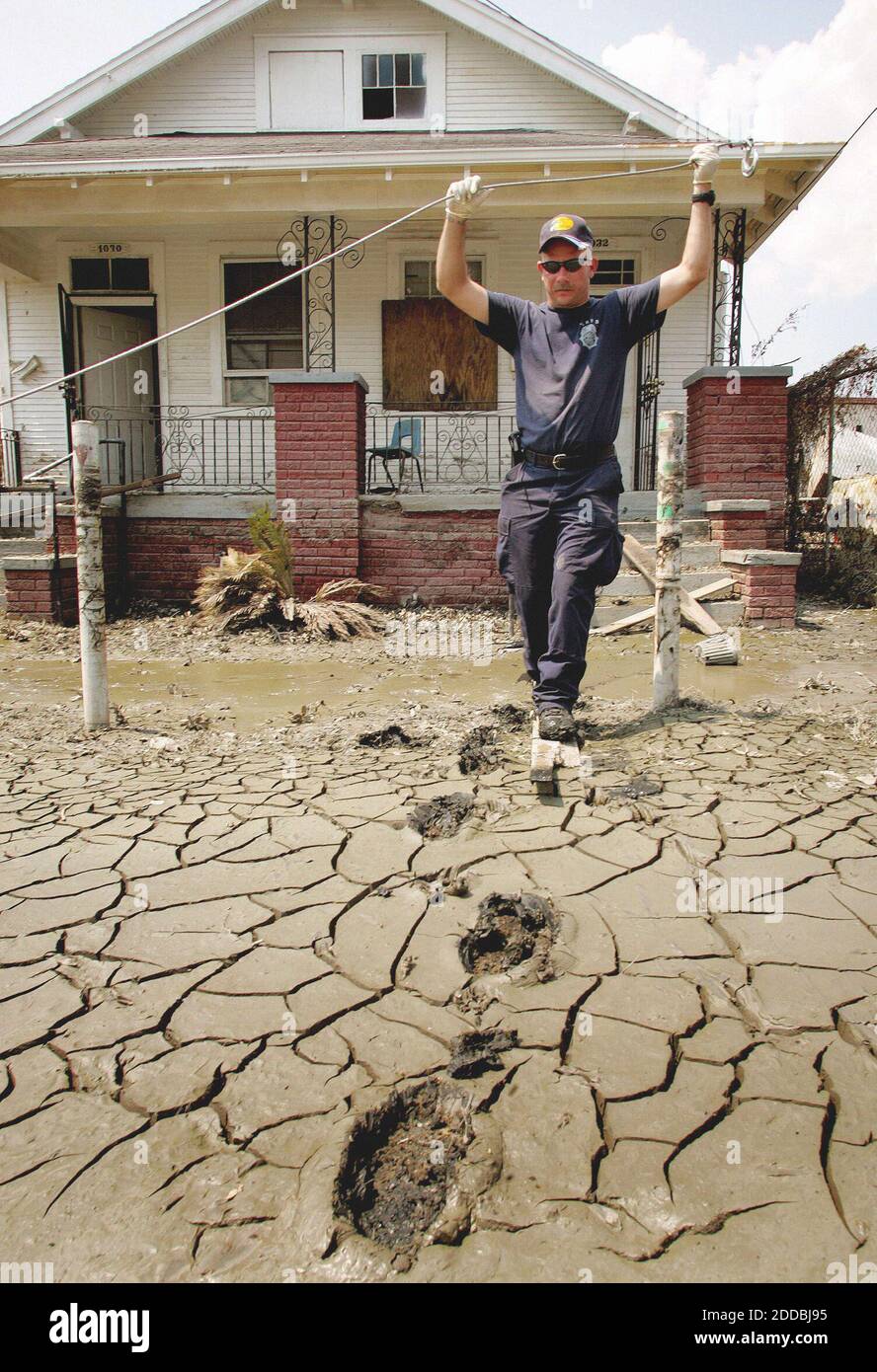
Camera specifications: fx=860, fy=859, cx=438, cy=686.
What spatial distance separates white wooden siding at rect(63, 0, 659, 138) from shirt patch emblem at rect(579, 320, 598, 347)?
947 centimetres

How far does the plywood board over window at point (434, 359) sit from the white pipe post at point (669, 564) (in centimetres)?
678

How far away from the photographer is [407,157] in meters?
→ 8.82

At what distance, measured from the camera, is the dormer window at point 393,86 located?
1138cm

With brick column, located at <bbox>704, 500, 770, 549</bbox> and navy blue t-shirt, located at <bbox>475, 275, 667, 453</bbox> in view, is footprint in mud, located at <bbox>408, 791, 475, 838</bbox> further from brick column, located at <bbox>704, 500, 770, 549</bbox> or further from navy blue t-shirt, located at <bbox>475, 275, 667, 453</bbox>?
brick column, located at <bbox>704, 500, 770, 549</bbox>

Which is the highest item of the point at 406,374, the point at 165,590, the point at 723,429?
the point at 406,374

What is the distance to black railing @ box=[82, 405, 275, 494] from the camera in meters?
10.4

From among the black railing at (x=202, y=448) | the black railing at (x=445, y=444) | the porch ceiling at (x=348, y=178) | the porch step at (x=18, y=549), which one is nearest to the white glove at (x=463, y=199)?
the porch ceiling at (x=348, y=178)

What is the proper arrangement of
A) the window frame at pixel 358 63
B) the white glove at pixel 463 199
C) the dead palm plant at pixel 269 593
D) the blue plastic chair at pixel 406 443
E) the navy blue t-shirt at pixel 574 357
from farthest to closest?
the window frame at pixel 358 63
the blue plastic chair at pixel 406 443
the dead palm plant at pixel 269 593
the navy blue t-shirt at pixel 574 357
the white glove at pixel 463 199

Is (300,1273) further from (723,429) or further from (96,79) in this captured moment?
(96,79)

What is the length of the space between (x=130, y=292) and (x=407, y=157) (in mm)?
4436

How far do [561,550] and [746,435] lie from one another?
15.1 feet

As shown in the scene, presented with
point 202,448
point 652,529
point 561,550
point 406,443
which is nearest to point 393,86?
point 406,443

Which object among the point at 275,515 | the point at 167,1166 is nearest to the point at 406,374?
the point at 275,515

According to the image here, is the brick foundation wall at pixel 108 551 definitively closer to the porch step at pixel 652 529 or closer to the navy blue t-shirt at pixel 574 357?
the porch step at pixel 652 529
